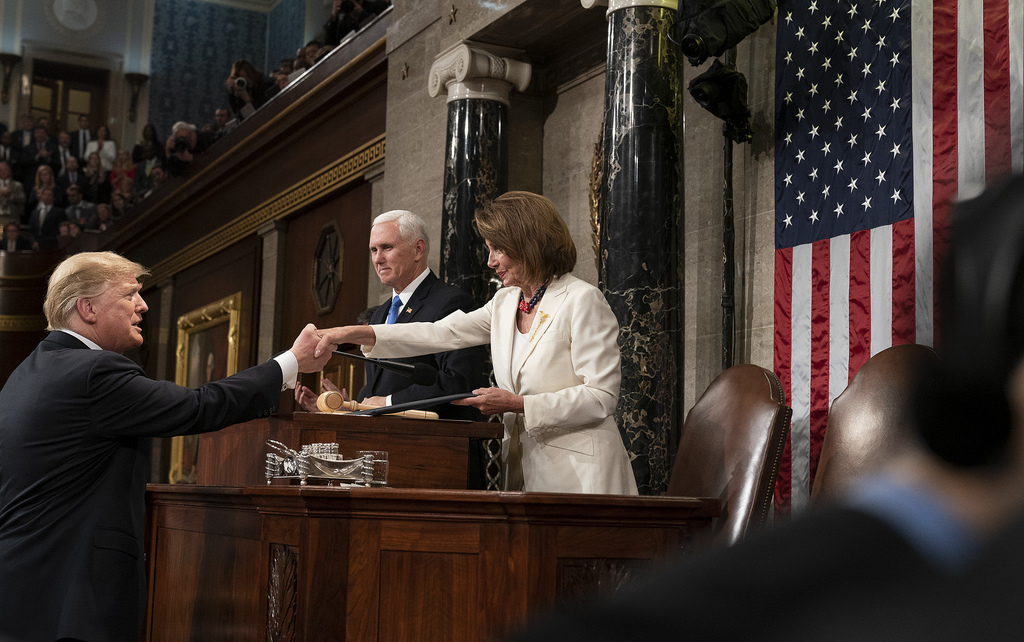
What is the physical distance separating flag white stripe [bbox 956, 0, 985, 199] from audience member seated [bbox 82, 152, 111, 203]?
48.8 feet

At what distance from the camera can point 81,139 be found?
17562mm

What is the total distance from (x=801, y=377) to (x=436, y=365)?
1566 mm

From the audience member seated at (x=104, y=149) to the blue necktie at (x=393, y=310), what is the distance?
14.0 m

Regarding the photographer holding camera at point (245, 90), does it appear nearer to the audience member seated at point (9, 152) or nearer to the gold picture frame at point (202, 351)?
the gold picture frame at point (202, 351)

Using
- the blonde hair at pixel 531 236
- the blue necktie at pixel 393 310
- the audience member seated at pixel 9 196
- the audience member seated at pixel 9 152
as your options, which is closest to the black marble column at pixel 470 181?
the blue necktie at pixel 393 310

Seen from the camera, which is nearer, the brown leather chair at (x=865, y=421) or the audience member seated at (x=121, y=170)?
the brown leather chair at (x=865, y=421)

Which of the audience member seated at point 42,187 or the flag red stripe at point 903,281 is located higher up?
the audience member seated at point 42,187

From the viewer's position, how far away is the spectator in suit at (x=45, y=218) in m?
16.4

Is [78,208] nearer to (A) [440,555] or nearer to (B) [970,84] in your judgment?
(B) [970,84]

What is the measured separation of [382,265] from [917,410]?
4.28 metres

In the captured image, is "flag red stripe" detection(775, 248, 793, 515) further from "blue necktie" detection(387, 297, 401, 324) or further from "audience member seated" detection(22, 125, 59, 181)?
"audience member seated" detection(22, 125, 59, 181)

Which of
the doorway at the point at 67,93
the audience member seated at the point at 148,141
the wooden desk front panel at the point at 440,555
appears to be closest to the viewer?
the wooden desk front panel at the point at 440,555

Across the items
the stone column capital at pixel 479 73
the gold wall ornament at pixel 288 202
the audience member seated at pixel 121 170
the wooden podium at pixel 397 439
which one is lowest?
the wooden podium at pixel 397 439

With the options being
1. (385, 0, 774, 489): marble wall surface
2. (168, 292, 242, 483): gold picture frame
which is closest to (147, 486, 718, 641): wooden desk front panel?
(385, 0, 774, 489): marble wall surface
